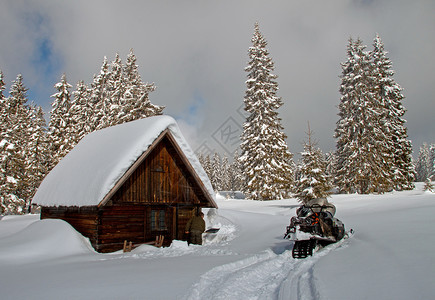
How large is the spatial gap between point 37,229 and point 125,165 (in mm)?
4964

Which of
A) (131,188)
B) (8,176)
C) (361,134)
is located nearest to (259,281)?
(131,188)

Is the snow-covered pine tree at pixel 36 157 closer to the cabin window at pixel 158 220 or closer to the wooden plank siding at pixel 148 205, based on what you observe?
the wooden plank siding at pixel 148 205

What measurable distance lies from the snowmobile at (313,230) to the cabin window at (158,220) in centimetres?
703

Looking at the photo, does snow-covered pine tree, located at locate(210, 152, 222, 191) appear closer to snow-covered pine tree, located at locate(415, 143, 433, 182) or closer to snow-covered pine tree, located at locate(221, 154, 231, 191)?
snow-covered pine tree, located at locate(221, 154, 231, 191)

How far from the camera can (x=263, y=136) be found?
32.9 meters

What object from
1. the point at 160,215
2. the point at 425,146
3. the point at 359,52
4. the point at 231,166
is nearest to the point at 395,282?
the point at 160,215

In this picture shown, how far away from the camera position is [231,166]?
3799 inches

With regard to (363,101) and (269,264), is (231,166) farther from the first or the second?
(269,264)

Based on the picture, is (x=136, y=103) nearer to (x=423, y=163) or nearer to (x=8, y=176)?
(x=8, y=176)

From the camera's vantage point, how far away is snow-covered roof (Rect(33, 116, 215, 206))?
499 inches

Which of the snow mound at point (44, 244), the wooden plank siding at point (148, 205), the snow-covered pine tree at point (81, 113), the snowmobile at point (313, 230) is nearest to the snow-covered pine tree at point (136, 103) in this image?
the snow-covered pine tree at point (81, 113)

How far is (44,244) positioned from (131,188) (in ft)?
13.5

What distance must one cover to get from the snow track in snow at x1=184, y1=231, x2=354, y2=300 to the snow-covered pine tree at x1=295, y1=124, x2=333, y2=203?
1400 cm

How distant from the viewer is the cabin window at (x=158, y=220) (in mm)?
15555
